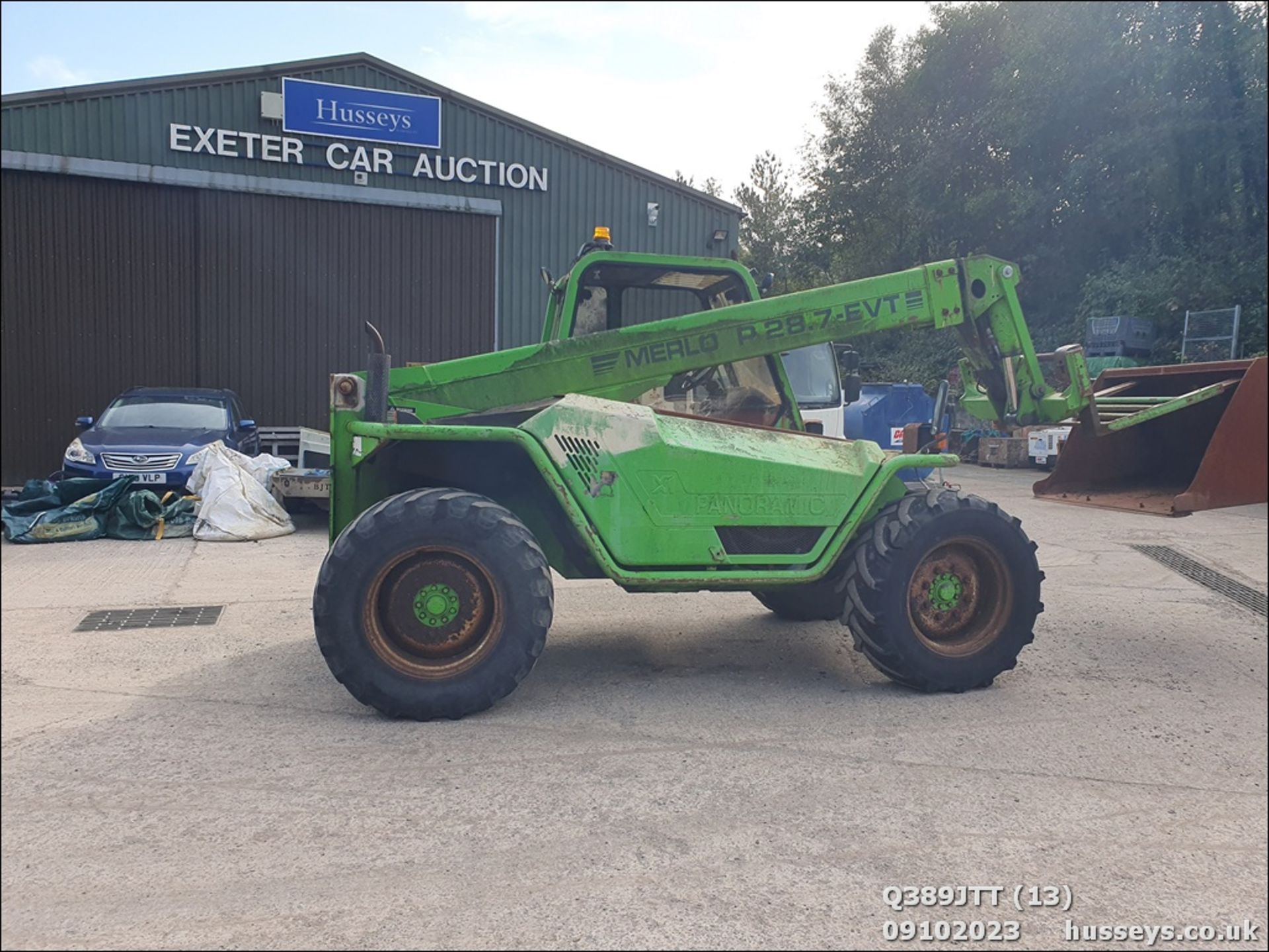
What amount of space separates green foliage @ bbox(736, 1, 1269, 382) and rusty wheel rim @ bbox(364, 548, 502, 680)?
334 centimetres

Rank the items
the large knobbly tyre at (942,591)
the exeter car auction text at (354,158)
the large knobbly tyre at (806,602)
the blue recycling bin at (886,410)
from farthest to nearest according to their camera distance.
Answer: the blue recycling bin at (886,410) < the exeter car auction text at (354,158) < the large knobbly tyre at (806,602) < the large knobbly tyre at (942,591)

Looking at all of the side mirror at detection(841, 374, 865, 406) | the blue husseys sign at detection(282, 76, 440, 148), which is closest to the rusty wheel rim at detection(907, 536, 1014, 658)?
the side mirror at detection(841, 374, 865, 406)

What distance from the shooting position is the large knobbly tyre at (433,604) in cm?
457

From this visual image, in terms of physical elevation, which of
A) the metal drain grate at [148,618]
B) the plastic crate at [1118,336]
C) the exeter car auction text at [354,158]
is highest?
the exeter car auction text at [354,158]

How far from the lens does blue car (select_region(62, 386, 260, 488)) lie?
1095cm

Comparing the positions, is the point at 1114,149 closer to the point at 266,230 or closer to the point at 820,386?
the point at 820,386

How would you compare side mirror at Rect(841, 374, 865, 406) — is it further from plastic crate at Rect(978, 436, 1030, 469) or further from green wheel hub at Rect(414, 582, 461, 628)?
plastic crate at Rect(978, 436, 1030, 469)

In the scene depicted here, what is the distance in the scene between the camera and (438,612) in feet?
15.6

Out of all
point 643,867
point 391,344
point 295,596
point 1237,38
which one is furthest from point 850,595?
point 391,344

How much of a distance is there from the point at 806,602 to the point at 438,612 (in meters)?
3.04

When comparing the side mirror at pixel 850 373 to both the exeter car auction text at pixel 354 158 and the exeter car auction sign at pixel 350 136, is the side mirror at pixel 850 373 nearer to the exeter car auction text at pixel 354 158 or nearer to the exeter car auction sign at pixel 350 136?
the exeter car auction text at pixel 354 158

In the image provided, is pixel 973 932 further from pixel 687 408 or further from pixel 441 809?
pixel 687 408

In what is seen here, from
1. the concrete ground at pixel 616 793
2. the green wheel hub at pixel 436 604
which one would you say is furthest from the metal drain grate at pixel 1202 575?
the green wheel hub at pixel 436 604

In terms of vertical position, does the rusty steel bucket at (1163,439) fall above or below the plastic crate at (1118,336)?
below
